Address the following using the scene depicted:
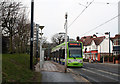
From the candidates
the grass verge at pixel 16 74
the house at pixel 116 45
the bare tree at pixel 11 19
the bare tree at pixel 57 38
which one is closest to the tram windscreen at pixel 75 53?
the bare tree at pixel 11 19

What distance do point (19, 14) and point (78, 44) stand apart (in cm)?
958

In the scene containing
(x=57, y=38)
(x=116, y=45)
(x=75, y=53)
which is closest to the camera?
(x=75, y=53)

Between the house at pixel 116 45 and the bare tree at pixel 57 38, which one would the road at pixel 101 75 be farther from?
the bare tree at pixel 57 38

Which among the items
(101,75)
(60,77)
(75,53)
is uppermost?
(75,53)

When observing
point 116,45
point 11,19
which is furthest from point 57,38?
point 11,19

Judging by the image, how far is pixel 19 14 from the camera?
90.1 ft

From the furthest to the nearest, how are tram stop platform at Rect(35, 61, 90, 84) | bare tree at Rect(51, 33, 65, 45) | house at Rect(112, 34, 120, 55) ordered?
bare tree at Rect(51, 33, 65, 45), house at Rect(112, 34, 120, 55), tram stop platform at Rect(35, 61, 90, 84)

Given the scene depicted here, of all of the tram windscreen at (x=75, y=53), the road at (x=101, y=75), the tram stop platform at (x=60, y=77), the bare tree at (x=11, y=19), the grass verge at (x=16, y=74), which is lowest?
the road at (x=101, y=75)

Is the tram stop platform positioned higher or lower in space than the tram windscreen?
lower

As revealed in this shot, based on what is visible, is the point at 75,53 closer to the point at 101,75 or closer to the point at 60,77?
the point at 101,75

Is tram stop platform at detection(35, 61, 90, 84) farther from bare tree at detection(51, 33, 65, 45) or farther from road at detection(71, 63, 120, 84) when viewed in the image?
bare tree at detection(51, 33, 65, 45)

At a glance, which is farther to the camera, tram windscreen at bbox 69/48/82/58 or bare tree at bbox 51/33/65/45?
bare tree at bbox 51/33/65/45

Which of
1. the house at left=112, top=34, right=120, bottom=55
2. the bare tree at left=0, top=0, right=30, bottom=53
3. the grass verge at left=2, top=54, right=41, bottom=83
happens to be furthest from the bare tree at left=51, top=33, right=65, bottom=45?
the grass verge at left=2, top=54, right=41, bottom=83

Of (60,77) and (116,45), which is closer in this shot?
(60,77)
